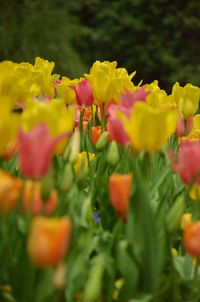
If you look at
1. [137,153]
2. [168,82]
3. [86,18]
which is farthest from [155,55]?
[137,153]

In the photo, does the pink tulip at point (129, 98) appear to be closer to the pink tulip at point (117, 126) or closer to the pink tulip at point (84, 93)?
the pink tulip at point (117, 126)

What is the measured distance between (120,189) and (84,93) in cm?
80

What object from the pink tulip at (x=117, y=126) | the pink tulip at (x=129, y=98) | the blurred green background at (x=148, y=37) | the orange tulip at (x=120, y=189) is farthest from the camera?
the blurred green background at (x=148, y=37)

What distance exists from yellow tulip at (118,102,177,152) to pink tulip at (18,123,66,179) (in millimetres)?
175

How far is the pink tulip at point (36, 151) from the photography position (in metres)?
0.89

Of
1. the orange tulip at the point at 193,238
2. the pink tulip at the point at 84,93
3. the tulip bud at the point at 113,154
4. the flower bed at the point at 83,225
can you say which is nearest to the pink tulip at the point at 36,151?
the flower bed at the point at 83,225

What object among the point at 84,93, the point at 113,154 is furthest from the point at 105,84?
the point at 113,154

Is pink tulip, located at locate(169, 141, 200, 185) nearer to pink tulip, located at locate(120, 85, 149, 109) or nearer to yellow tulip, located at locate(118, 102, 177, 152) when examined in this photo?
yellow tulip, located at locate(118, 102, 177, 152)

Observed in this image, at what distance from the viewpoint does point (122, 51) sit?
11.7 metres

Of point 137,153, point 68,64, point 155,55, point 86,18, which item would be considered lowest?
point 137,153

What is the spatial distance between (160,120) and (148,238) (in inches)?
8.0

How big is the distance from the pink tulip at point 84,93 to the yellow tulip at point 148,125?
720mm

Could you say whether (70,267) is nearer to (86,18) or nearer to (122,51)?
(122,51)

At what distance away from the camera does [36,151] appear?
0.89m
